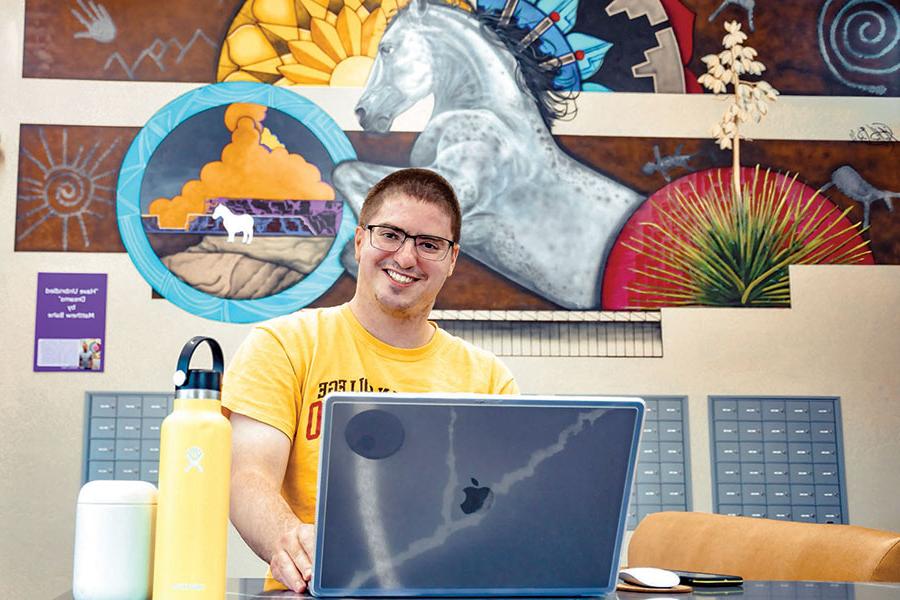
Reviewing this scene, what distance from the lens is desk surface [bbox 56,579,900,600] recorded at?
3.52ft

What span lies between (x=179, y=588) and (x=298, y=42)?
2.70 m

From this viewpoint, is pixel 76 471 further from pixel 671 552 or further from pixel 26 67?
pixel 671 552

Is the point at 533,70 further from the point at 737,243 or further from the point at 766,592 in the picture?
the point at 766,592

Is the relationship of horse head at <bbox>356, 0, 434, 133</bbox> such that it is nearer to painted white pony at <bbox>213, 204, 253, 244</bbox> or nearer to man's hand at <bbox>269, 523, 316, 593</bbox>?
painted white pony at <bbox>213, 204, 253, 244</bbox>

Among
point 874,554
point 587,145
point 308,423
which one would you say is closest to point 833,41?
point 587,145

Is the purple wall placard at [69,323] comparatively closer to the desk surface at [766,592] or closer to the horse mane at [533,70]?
the horse mane at [533,70]

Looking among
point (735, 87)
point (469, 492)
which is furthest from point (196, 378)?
point (735, 87)

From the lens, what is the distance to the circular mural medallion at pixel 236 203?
10.2 feet

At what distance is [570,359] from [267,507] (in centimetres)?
193

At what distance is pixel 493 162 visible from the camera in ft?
10.7

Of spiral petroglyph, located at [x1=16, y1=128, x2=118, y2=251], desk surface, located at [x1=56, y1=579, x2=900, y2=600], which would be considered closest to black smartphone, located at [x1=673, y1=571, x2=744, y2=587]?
desk surface, located at [x1=56, y1=579, x2=900, y2=600]

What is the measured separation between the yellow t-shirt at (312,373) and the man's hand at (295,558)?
49 centimetres

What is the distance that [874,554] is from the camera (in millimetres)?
1562

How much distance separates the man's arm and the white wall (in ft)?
4.91
